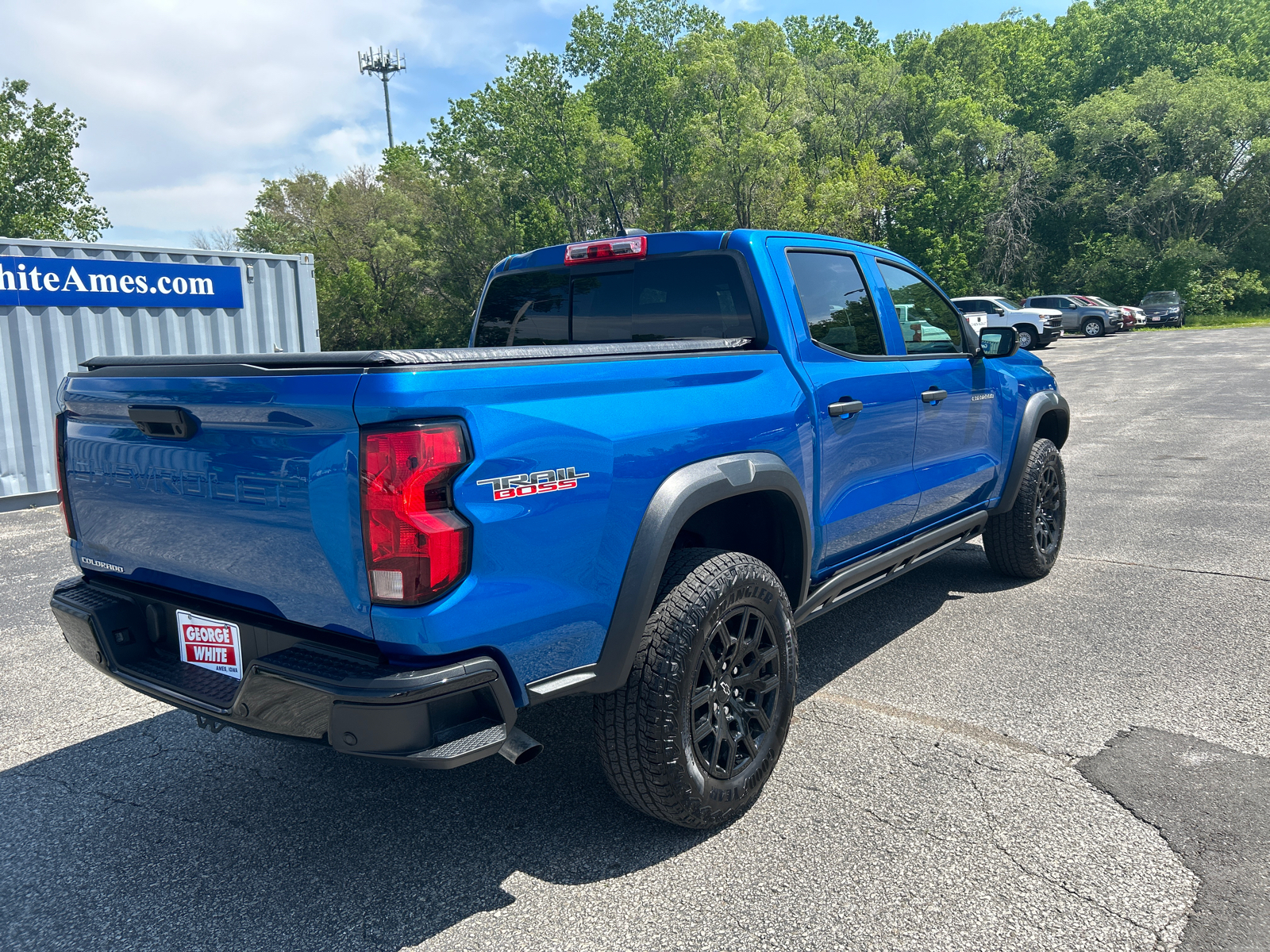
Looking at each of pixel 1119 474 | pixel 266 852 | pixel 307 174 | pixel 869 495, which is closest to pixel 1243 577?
pixel 869 495

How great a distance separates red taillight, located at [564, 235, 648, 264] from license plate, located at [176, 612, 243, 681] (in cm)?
200

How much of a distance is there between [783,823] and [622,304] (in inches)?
81.7

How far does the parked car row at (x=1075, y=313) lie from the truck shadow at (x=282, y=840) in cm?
2397

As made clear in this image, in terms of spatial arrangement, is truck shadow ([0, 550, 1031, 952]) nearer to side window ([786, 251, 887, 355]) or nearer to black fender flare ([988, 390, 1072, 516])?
side window ([786, 251, 887, 355])

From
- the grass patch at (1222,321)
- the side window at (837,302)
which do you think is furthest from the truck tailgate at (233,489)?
the grass patch at (1222,321)

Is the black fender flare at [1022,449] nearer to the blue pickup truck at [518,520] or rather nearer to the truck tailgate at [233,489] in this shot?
the blue pickup truck at [518,520]

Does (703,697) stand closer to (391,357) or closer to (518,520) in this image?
(518,520)

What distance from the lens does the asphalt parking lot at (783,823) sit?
240 centimetres

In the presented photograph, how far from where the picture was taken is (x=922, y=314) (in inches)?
174

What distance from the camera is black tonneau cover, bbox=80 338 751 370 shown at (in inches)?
81.7

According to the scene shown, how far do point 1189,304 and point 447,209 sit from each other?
116 feet

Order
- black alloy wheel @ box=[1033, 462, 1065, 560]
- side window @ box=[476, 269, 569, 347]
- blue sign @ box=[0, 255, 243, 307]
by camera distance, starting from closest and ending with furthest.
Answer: side window @ box=[476, 269, 569, 347], black alloy wheel @ box=[1033, 462, 1065, 560], blue sign @ box=[0, 255, 243, 307]

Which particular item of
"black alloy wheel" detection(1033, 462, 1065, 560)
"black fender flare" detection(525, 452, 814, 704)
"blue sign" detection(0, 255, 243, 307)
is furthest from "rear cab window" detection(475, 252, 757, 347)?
"blue sign" detection(0, 255, 243, 307)

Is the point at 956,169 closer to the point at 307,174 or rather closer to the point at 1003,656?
the point at 307,174
